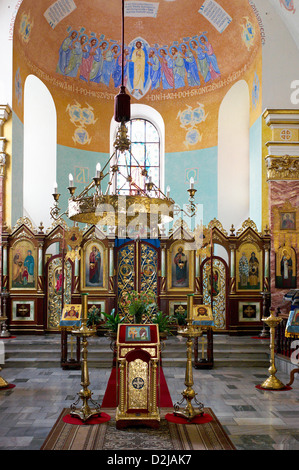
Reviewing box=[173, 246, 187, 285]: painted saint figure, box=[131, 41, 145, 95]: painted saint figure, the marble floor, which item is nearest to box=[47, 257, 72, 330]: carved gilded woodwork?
the marble floor

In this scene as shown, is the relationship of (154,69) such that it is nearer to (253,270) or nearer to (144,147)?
(144,147)

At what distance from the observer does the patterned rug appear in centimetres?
489

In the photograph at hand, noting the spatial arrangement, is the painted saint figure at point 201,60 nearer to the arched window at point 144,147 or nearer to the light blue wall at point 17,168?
the arched window at point 144,147

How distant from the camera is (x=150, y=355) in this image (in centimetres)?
575

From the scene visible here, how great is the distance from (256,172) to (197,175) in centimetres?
266

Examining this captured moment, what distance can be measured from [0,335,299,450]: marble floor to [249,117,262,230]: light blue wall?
13.3ft

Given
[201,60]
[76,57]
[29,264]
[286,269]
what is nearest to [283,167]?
[286,269]

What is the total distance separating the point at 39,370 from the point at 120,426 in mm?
3806

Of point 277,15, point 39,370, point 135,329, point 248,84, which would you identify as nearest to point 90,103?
point 248,84

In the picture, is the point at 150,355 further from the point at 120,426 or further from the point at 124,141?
the point at 124,141

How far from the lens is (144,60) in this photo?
51.3 ft

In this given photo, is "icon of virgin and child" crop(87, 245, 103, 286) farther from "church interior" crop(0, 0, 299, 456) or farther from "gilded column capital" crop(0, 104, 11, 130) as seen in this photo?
"gilded column capital" crop(0, 104, 11, 130)

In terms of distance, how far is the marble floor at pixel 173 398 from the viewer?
5223 millimetres

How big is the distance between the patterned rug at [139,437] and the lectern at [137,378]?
0.18 meters
